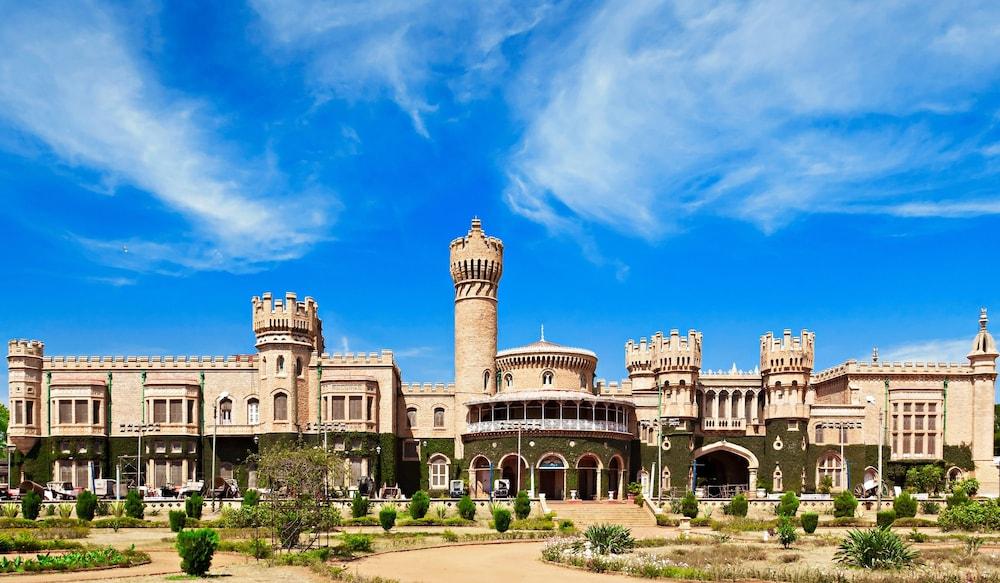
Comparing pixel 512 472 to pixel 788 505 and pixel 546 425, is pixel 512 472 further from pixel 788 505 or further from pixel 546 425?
pixel 788 505

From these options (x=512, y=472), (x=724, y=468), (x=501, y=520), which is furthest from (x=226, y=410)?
(x=724, y=468)

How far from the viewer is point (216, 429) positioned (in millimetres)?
67688

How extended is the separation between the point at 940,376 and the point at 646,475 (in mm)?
23867

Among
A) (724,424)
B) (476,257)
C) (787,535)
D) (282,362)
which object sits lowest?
(787,535)

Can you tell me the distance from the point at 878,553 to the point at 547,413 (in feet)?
119

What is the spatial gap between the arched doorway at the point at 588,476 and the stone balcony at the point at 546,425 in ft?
6.75

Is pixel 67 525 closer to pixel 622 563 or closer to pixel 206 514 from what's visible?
pixel 206 514

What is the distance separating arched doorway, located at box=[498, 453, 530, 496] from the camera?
222 ft

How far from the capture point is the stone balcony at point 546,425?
67262 millimetres

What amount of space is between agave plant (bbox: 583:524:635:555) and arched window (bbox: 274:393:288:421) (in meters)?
Answer: 32.7

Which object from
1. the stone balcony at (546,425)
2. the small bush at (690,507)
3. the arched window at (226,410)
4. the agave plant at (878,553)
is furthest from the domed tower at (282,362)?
the agave plant at (878,553)

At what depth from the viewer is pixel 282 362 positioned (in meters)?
68.1

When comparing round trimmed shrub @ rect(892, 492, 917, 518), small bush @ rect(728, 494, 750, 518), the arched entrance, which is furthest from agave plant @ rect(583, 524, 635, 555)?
the arched entrance

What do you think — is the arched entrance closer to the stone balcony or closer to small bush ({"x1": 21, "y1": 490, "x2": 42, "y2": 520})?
the stone balcony
